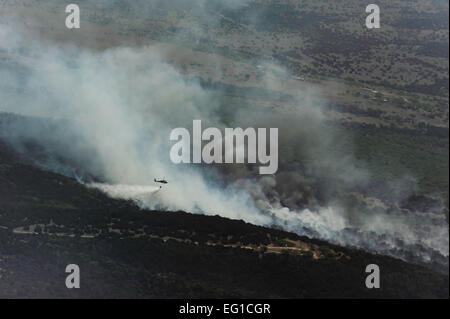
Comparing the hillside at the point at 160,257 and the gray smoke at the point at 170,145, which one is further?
the gray smoke at the point at 170,145

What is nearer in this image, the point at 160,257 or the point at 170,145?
the point at 160,257

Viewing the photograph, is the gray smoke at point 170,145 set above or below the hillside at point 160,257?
above

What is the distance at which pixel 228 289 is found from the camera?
57.3 meters

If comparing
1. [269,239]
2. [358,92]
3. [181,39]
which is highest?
[181,39]

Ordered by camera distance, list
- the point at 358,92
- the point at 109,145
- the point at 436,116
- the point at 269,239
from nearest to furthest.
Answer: the point at 269,239 → the point at 109,145 → the point at 436,116 → the point at 358,92

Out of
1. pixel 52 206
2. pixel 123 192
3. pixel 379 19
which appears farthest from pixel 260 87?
pixel 52 206

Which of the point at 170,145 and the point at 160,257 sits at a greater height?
the point at 170,145

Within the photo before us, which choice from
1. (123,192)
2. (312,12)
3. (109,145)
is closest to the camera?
(123,192)

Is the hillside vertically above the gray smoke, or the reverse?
the gray smoke

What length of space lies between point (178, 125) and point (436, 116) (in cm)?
4068

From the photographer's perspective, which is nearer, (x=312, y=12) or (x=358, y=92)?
(x=358, y=92)

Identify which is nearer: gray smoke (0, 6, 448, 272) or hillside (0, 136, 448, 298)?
hillside (0, 136, 448, 298)

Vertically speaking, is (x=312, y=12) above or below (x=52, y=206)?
above

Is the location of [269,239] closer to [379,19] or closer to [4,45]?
[379,19]
